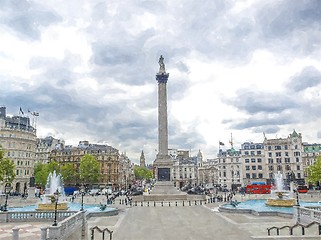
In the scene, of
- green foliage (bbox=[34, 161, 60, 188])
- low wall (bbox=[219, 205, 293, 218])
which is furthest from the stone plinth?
green foliage (bbox=[34, 161, 60, 188])

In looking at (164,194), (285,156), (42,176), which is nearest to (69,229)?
(164,194)

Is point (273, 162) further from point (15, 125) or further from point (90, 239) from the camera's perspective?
point (90, 239)

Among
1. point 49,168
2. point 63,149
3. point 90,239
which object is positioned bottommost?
point 90,239

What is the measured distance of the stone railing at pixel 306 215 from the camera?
87.4 feet

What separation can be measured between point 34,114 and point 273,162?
8374cm

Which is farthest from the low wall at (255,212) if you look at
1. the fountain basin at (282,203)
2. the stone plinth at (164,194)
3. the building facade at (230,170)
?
the building facade at (230,170)

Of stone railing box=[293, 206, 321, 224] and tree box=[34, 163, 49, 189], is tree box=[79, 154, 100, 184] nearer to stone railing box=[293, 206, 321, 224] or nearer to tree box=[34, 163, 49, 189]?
tree box=[34, 163, 49, 189]

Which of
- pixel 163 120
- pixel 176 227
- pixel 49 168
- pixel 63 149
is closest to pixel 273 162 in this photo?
pixel 163 120

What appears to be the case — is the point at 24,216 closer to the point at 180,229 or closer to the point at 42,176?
the point at 180,229

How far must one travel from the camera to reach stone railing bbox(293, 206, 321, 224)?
87.4 feet

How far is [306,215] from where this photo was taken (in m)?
28.8

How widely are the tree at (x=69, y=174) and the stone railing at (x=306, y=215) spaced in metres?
96.5

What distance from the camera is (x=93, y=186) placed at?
125312 mm

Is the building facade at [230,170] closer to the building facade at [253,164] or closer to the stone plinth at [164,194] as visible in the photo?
the building facade at [253,164]
